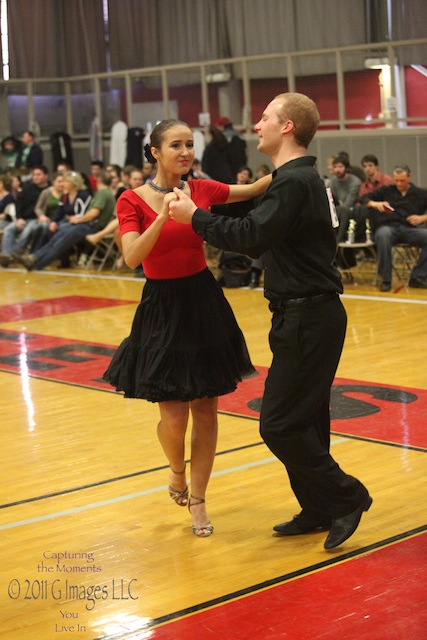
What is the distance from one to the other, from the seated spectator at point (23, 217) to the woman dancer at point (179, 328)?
447 inches

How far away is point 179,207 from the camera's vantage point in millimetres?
3932

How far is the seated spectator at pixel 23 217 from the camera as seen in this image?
1546cm

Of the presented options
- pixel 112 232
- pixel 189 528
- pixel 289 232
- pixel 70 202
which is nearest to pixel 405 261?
pixel 112 232

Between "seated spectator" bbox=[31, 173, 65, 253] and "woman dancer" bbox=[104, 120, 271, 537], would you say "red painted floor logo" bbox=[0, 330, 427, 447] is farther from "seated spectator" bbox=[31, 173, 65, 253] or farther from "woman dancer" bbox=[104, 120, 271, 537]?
"seated spectator" bbox=[31, 173, 65, 253]

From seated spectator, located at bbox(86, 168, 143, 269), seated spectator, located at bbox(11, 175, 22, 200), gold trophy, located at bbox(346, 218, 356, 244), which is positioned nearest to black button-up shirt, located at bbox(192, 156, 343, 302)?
gold trophy, located at bbox(346, 218, 356, 244)

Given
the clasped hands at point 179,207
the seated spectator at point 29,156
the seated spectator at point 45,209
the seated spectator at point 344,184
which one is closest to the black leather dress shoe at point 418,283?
the seated spectator at point 344,184

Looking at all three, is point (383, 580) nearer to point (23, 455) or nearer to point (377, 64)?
point (23, 455)

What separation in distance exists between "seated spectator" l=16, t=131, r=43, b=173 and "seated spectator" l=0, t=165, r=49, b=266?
244cm

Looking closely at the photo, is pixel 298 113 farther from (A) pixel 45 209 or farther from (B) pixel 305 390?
(A) pixel 45 209

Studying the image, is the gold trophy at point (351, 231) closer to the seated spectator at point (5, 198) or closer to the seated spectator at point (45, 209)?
the seated spectator at point (45, 209)

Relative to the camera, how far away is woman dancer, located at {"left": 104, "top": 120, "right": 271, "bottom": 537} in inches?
167

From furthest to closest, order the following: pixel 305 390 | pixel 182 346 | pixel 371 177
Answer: pixel 371 177, pixel 182 346, pixel 305 390

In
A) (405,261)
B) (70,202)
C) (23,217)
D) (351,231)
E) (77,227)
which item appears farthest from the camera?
(23,217)

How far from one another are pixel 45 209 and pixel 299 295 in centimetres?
1194
